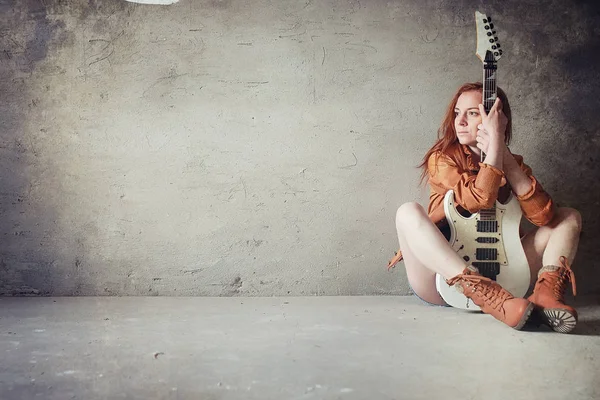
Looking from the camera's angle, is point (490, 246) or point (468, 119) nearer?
point (490, 246)

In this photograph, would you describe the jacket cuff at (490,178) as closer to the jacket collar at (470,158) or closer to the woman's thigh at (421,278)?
the jacket collar at (470,158)

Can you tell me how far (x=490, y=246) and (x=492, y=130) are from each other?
18.1 inches

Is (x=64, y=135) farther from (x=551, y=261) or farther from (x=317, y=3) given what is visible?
(x=551, y=261)

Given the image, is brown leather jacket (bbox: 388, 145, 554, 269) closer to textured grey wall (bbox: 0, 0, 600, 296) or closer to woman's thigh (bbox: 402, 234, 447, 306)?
woman's thigh (bbox: 402, 234, 447, 306)

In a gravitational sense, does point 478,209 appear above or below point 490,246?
above

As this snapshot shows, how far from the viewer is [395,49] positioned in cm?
327

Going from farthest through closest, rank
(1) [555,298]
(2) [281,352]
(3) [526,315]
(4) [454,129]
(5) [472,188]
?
(4) [454,129] → (5) [472,188] → (1) [555,298] → (3) [526,315] → (2) [281,352]

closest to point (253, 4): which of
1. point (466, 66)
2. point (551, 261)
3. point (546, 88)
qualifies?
point (466, 66)

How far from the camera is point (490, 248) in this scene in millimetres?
2768

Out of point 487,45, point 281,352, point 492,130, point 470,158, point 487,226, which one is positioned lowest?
point 281,352

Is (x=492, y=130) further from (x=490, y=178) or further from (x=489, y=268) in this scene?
(x=489, y=268)

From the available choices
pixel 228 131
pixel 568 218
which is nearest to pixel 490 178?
pixel 568 218

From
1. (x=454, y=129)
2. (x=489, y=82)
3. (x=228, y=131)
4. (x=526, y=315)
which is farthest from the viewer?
(x=228, y=131)

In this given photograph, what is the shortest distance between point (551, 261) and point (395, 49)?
1.22 meters
